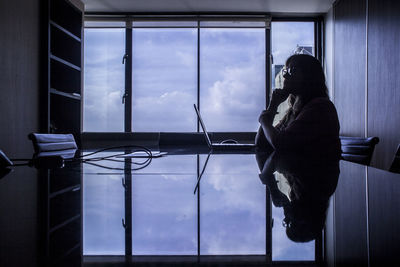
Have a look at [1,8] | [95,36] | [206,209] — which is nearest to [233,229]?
[206,209]

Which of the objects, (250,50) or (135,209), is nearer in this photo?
(135,209)

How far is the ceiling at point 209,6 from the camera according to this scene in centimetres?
428

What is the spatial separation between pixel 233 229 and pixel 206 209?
8 cm

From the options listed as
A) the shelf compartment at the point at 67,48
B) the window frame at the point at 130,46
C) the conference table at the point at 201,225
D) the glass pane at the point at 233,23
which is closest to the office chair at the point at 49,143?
the conference table at the point at 201,225

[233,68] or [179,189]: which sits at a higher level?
[233,68]

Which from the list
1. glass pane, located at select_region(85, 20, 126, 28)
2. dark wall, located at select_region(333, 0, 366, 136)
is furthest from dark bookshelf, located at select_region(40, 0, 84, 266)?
dark wall, located at select_region(333, 0, 366, 136)

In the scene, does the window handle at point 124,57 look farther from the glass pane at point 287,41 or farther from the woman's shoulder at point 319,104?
the woman's shoulder at point 319,104

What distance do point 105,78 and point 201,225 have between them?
15.5ft

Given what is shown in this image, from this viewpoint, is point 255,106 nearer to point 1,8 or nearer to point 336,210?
point 1,8

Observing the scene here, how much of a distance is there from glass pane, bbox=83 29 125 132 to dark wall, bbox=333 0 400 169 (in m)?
3.10

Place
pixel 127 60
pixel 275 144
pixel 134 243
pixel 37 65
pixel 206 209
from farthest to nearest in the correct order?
pixel 127 60 < pixel 37 65 < pixel 275 144 < pixel 206 209 < pixel 134 243

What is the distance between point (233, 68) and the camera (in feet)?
15.7

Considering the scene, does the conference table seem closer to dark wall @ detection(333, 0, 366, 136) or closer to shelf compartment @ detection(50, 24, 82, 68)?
dark wall @ detection(333, 0, 366, 136)

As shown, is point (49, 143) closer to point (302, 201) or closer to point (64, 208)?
point (64, 208)
